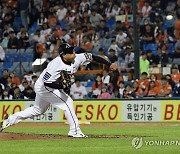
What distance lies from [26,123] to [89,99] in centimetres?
207

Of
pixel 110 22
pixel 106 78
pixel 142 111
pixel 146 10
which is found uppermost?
pixel 146 10

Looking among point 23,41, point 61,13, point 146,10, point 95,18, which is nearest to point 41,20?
point 61,13

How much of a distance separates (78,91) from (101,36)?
4372 mm

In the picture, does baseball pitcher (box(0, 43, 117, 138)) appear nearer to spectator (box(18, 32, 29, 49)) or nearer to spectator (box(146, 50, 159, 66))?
spectator (box(146, 50, 159, 66))

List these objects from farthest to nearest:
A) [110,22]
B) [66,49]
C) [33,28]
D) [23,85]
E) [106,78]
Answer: [33,28]
[110,22]
[23,85]
[106,78]
[66,49]

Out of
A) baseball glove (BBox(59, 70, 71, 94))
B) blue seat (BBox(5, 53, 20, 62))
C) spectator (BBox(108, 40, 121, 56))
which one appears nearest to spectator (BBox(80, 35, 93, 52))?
spectator (BBox(108, 40, 121, 56))

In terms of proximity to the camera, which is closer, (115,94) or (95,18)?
(115,94)

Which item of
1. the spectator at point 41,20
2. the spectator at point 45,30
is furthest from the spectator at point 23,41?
the spectator at point 41,20

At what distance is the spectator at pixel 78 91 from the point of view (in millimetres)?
23578

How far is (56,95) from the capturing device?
14.3 m

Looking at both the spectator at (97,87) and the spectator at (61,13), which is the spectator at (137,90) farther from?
the spectator at (61,13)

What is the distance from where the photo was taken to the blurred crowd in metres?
23.2

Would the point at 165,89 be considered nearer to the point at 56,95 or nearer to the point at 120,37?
the point at 120,37

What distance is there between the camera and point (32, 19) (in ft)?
99.6
